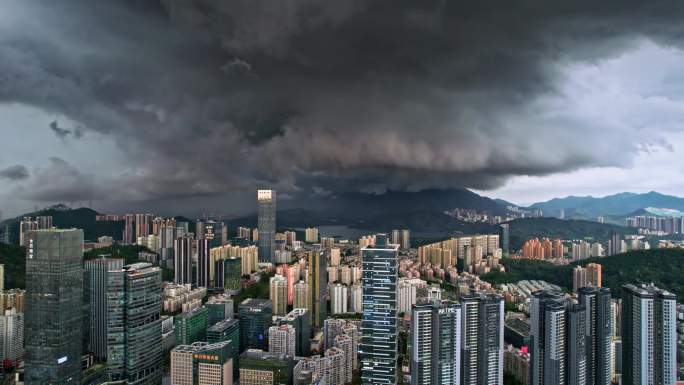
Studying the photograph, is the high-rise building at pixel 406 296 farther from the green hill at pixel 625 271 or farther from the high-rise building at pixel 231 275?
the high-rise building at pixel 231 275

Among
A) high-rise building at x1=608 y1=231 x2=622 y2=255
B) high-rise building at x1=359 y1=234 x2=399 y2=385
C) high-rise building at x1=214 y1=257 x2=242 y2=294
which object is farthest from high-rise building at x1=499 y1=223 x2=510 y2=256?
high-rise building at x1=359 y1=234 x2=399 y2=385

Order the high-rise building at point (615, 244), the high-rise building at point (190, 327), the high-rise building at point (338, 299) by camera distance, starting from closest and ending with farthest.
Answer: the high-rise building at point (190, 327) → the high-rise building at point (338, 299) → the high-rise building at point (615, 244)

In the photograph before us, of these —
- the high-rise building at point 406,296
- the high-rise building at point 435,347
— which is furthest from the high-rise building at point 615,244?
the high-rise building at point 435,347

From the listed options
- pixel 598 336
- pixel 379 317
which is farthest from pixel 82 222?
pixel 598 336

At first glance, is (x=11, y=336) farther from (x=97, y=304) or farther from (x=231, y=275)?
(x=231, y=275)

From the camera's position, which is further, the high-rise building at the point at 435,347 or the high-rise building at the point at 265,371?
the high-rise building at the point at 265,371

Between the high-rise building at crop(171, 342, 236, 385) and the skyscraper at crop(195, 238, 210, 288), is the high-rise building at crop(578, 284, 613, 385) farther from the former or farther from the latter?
the skyscraper at crop(195, 238, 210, 288)
